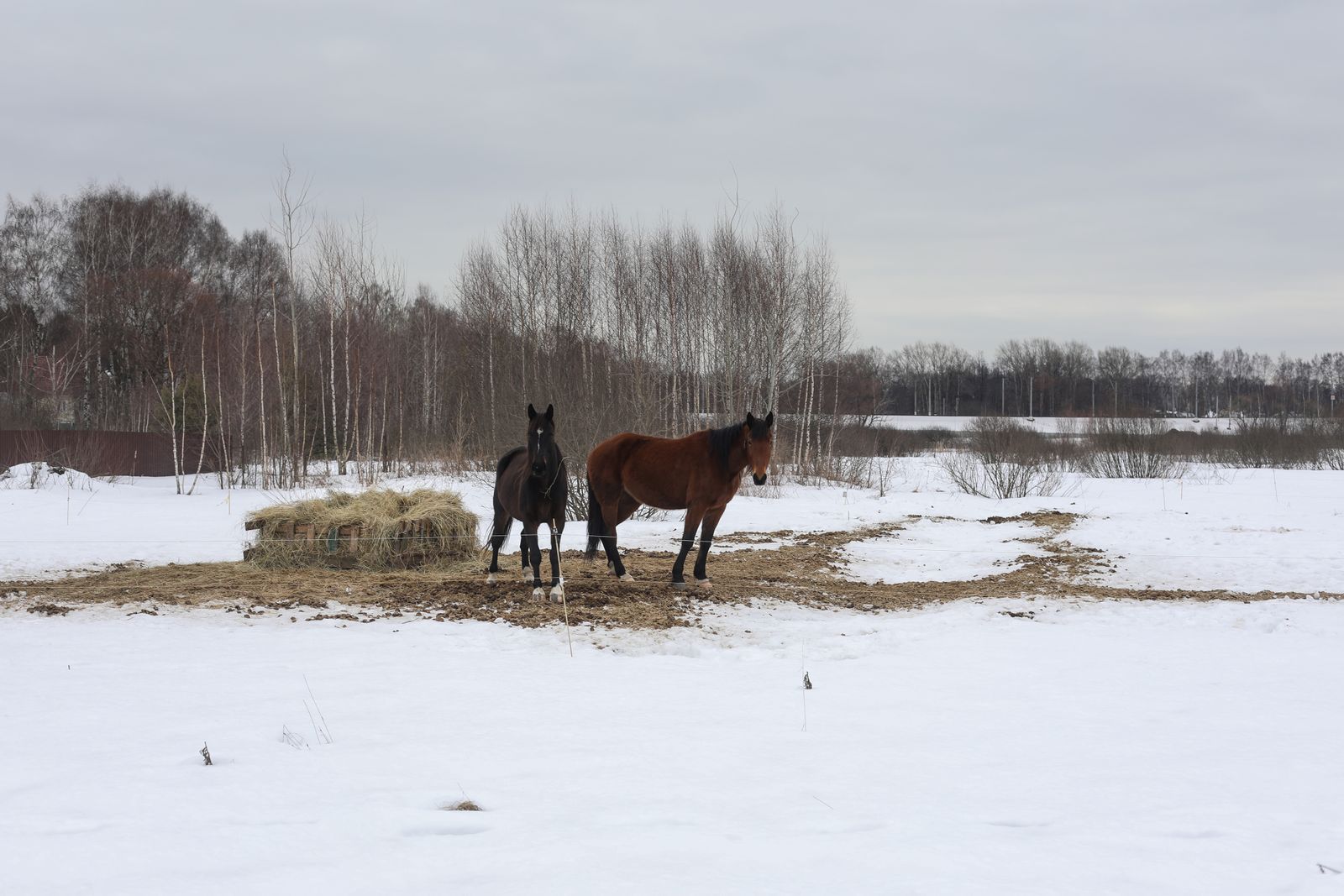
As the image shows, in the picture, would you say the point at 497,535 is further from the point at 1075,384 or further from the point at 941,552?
the point at 1075,384

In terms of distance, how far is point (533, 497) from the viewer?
883 cm

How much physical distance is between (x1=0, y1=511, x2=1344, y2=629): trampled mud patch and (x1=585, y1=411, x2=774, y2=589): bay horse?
505 millimetres

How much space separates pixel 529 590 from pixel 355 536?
2802 millimetres

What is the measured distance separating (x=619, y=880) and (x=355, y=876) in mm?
834

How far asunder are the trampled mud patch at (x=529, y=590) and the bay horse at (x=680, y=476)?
19.9 inches

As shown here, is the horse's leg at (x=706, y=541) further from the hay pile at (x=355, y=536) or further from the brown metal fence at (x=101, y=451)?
the brown metal fence at (x=101, y=451)

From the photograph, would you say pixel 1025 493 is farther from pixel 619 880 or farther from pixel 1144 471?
pixel 619 880

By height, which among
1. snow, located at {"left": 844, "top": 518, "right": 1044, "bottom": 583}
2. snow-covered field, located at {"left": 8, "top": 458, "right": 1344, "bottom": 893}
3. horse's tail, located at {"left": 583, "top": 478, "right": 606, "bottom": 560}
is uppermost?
horse's tail, located at {"left": 583, "top": 478, "right": 606, "bottom": 560}

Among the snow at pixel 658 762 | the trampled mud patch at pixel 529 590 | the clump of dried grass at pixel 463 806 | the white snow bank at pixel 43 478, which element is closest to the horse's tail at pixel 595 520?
the trampled mud patch at pixel 529 590

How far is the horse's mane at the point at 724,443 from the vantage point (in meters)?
9.13

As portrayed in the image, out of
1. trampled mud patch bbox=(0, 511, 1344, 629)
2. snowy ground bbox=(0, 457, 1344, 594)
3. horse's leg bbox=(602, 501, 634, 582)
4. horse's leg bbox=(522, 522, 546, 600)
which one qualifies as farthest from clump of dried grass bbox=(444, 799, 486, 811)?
snowy ground bbox=(0, 457, 1344, 594)

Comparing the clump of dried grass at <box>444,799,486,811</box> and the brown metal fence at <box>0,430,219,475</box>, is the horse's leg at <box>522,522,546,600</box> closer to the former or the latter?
the clump of dried grass at <box>444,799,486,811</box>

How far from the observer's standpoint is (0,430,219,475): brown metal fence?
80.7 feet

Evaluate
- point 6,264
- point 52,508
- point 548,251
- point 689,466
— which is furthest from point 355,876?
point 6,264
